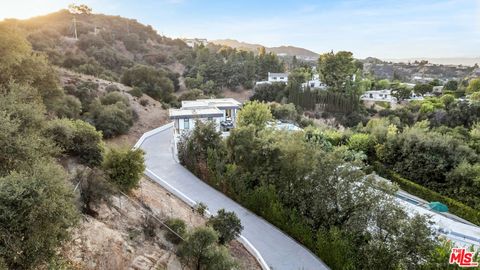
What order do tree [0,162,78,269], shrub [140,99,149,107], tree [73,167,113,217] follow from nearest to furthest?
tree [0,162,78,269], tree [73,167,113,217], shrub [140,99,149,107]

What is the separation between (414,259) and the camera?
896 centimetres

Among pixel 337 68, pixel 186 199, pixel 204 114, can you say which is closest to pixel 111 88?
pixel 204 114

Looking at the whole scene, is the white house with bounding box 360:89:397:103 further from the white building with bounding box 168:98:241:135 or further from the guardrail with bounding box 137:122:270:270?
the guardrail with bounding box 137:122:270:270

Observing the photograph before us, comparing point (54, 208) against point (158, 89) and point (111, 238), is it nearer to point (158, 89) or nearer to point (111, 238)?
point (111, 238)

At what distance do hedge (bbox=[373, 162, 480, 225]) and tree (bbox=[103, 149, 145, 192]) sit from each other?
639 inches

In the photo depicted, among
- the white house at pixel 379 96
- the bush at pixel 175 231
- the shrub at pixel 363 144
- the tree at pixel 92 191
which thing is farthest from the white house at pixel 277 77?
the tree at pixel 92 191

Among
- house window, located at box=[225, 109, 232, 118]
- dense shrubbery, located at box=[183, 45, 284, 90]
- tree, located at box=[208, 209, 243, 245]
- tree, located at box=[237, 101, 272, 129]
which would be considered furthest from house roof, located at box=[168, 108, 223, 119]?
dense shrubbery, located at box=[183, 45, 284, 90]

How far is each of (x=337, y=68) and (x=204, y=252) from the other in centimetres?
4490

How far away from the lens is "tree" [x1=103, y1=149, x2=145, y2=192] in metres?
11.9

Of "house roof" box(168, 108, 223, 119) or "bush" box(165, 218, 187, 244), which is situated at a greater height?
"house roof" box(168, 108, 223, 119)

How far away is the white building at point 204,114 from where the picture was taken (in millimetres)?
24969

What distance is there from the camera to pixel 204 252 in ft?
28.2

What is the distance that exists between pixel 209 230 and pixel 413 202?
15.1 meters

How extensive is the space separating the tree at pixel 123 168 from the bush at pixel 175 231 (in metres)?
2.61
